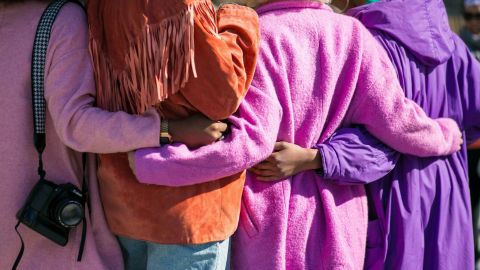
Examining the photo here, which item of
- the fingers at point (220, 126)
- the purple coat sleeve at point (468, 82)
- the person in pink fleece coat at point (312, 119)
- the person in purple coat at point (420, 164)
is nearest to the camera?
the fingers at point (220, 126)

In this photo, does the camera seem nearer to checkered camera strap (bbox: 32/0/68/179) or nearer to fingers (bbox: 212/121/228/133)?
checkered camera strap (bbox: 32/0/68/179)

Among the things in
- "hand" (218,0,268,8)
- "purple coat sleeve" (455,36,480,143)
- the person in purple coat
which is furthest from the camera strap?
"purple coat sleeve" (455,36,480,143)

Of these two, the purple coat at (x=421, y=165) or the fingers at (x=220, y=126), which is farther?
the purple coat at (x=421, y=165)

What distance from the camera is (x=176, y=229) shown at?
2.16m

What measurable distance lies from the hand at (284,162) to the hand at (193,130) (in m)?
0.27

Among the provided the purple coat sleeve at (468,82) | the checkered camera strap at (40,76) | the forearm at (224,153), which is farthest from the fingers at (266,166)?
the purple coat sleeve at (468,82)

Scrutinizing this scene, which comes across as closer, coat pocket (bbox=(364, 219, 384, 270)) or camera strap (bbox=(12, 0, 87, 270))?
camera strap (bbox=(12, 0, 87, 270))

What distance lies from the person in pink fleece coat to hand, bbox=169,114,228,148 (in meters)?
0.09

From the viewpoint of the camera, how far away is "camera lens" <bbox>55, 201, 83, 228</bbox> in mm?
2137

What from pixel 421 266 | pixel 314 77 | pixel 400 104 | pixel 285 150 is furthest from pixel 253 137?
pixel 421 266

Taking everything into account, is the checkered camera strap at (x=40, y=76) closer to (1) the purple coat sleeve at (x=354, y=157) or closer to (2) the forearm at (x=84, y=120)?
(2) the forearm at (x=84, y=120)

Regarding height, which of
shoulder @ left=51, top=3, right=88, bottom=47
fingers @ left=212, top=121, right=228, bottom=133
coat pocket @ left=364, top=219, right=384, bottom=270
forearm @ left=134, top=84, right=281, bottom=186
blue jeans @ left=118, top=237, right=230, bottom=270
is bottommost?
coat pocket @ left=364, top=219, right=384, bottom=270

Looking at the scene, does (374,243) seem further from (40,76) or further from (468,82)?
(40,76)

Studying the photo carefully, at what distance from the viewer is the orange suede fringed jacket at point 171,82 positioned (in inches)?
80.9
